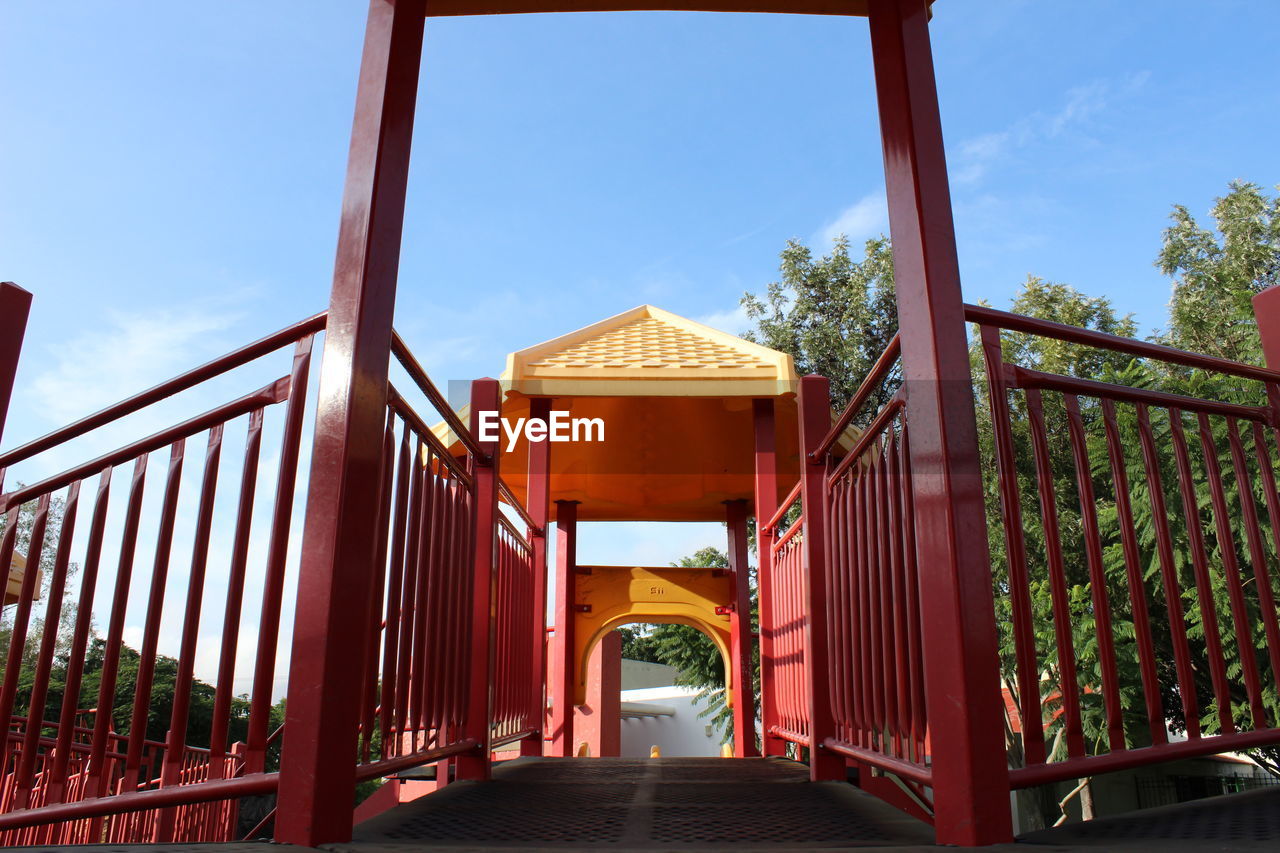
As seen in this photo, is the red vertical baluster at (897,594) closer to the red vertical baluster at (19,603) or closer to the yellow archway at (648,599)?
the red vertical baluster at (19,603)

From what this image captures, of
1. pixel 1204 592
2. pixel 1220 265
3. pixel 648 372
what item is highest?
pixel 1220 265

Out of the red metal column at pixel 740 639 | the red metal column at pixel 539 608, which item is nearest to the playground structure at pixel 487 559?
the red metal column at pixel 539 608

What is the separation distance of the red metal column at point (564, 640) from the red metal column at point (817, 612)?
4147 mm

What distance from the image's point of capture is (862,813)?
7.94 ft

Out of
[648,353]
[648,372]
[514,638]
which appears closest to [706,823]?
[514,638]

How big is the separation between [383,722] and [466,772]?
1.27 metres

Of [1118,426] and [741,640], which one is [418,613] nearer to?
[1118,426]

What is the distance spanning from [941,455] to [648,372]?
15.1 ft

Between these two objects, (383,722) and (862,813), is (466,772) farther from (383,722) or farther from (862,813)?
(862,813)

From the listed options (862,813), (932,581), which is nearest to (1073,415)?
(932,581)

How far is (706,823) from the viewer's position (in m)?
2.29

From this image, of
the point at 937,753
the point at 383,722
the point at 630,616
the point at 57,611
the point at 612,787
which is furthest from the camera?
the point at 630,616

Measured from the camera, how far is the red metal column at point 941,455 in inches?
70.8
